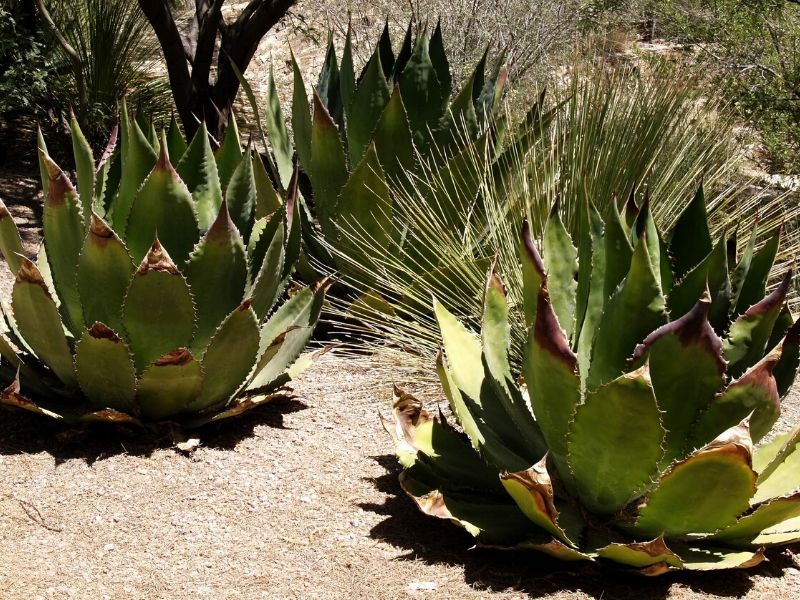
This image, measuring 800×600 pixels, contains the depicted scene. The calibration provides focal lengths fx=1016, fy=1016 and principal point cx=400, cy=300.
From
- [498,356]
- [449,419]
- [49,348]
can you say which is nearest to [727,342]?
[498,356]

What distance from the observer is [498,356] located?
2.96m

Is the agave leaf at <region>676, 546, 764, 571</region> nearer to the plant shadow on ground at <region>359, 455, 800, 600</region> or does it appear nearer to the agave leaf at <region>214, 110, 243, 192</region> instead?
the plant shadow on ground at <region>359, 455, 800, 600</region>

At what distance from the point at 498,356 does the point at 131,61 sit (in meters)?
6.32

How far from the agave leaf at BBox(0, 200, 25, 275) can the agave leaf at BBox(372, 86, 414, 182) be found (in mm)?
1631

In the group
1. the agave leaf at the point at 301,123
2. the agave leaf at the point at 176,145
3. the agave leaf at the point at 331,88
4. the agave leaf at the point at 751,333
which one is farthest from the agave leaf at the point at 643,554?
the agave leaf at the point at 331,88

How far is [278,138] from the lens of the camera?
5.01 m

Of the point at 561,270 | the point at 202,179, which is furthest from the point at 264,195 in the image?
the point at 561,270

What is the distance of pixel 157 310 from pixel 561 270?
1253mm

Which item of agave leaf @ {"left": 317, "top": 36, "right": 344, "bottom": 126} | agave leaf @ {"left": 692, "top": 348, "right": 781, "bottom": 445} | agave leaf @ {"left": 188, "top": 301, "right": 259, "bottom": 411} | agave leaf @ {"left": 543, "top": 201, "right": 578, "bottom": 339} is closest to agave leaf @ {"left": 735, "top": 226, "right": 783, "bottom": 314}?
agave leaf @ {"left": 692, "top": 348, "right": 781, "bottom": 445}

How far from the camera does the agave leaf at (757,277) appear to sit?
2723 mm

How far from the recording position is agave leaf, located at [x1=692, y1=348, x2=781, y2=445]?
2.45 meters

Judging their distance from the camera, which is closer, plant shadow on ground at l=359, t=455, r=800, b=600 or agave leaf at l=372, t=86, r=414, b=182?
plant shadow on ground at l=359, t=455, r=800, b=600

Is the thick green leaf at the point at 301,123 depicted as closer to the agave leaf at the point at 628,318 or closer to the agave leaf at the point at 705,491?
the agave leaf at the point at 628,318

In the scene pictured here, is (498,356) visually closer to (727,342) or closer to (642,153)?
(727,342)
